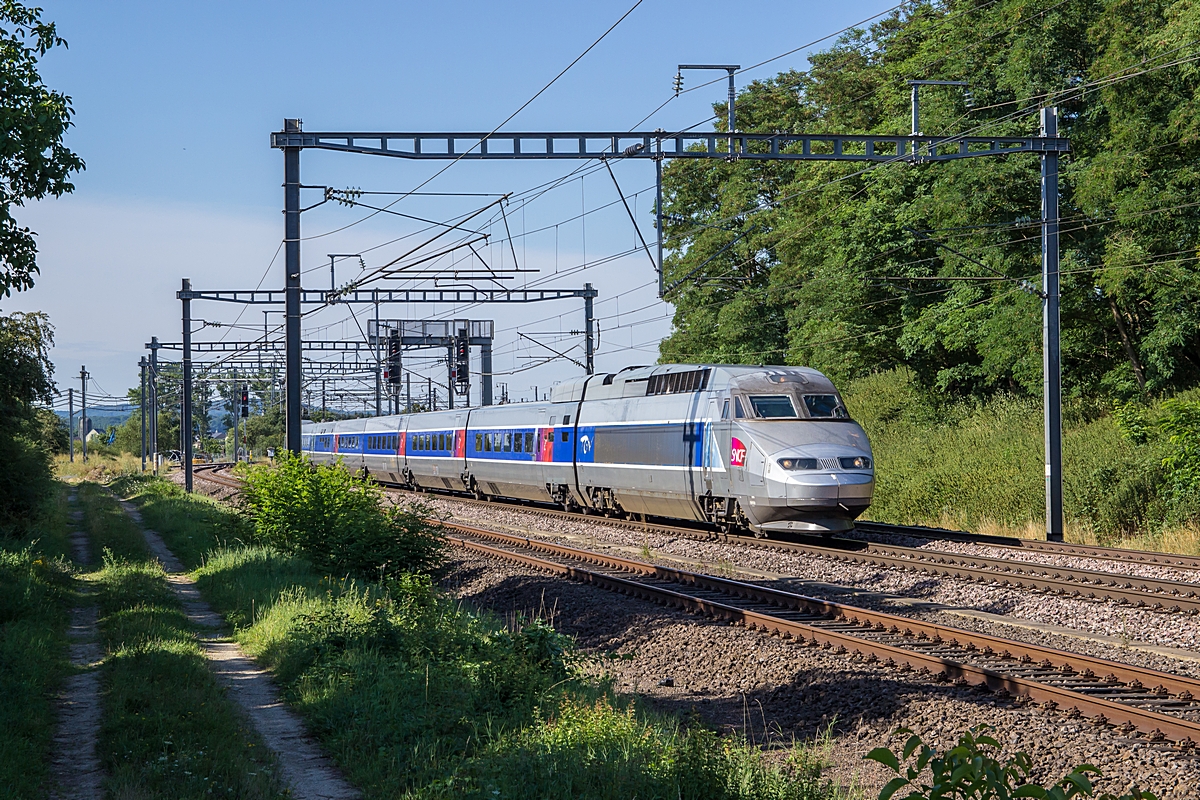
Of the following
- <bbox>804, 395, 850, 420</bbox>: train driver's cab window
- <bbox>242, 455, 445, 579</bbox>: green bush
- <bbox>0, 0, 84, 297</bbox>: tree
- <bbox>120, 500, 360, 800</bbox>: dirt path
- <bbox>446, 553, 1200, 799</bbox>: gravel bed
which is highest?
<bbox>0, 0, 84, 297</bbox>: tree

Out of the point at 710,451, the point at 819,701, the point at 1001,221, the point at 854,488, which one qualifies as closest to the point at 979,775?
the point at 819,701

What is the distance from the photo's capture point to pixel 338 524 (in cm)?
1855

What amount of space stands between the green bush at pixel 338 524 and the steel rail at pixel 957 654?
10.9 feet

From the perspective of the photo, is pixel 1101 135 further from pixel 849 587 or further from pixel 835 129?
pixel 849 587

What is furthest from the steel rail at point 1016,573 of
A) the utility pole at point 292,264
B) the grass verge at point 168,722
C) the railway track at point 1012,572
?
the grass verge at point 168,722

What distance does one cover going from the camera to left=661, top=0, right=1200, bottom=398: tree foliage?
2352cm

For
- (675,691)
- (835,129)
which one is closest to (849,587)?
(675,691)

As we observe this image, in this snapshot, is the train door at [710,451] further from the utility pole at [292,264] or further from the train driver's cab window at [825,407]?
the utility pole at [292,264]

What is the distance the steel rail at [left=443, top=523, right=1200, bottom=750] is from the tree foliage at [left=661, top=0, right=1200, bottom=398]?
8.64 meters

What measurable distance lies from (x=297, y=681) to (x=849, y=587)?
848 cm

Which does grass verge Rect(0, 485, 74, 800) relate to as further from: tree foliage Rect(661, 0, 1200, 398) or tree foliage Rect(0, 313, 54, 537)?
tree foliage Rect(661, 0, 1200, 398)

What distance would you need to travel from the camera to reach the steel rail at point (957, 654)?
8297mm

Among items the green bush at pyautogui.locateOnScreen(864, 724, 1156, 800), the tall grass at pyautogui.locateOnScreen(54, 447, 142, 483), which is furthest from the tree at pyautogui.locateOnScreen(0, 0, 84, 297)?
the tall grass at pyautogui.locateOnScreen(54, 447, 142, 483)

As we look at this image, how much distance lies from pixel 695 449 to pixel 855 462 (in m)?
3.32
